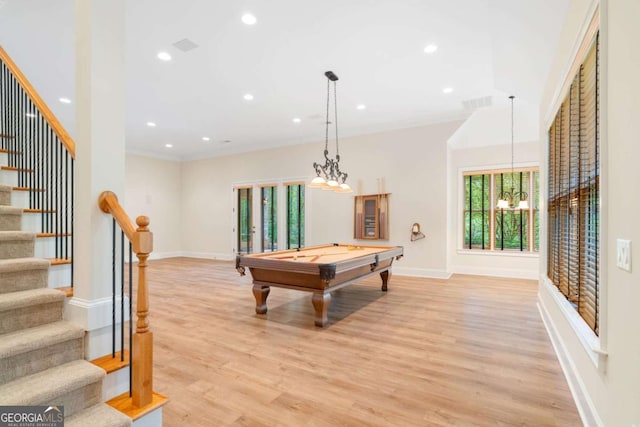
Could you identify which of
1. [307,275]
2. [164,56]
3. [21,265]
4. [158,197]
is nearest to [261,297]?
[307,275]

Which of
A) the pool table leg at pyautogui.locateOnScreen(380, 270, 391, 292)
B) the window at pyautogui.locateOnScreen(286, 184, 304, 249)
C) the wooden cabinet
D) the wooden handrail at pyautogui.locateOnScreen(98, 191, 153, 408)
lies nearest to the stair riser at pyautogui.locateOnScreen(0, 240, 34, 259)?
the wooden handrail at pyautogui.locateOnScreen(98, 191, 153, 408)

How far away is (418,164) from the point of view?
7078 mm

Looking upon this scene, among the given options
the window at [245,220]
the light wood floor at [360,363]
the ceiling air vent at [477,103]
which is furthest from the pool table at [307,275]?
the window at [245,220]

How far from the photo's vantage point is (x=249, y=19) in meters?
3.47

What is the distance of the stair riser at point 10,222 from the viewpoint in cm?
245

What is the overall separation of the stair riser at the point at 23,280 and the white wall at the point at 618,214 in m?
3.21

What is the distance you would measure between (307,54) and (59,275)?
141 inches

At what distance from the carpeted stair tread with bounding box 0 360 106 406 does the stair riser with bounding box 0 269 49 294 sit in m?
0.66

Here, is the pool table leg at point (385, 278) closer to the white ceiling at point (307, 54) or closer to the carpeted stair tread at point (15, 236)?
the white ceiling at point (307, 54)

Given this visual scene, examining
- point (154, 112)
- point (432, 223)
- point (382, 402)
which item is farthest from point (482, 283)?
point (154, 112)

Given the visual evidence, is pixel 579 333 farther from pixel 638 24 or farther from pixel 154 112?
pixel 154 112

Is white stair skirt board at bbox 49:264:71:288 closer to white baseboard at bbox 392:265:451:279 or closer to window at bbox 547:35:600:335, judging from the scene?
window at bbox 547:35:600:335

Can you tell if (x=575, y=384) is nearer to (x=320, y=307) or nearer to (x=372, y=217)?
(x=320, y=307)

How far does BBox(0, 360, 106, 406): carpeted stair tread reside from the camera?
1523mm
